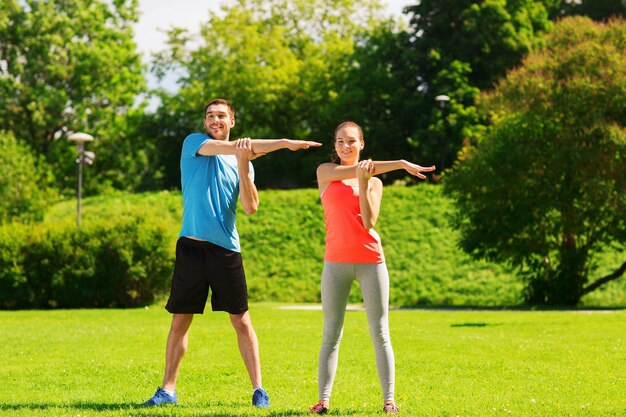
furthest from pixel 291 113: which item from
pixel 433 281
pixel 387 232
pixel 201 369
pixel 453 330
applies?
pixel 201 369

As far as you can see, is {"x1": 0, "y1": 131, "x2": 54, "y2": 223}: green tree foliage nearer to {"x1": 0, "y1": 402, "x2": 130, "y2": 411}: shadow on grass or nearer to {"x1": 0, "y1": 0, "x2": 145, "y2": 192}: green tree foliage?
{"x1": 0, "y1": 0, "x2": 145, "y2": 192}: green tree foliage

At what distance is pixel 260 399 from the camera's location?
6.95 metres

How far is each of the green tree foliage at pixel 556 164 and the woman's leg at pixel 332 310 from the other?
52.9ft

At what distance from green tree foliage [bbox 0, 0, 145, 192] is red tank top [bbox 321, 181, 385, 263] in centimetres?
3849

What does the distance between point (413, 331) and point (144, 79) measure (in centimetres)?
3498

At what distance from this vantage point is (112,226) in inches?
933

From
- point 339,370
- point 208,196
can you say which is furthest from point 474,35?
point 208,196

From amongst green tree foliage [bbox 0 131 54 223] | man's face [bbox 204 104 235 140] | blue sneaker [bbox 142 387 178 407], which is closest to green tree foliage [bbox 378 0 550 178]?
green tree foliage [bbox 0 131 54 223]

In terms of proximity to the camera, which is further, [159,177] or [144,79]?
[159,177]

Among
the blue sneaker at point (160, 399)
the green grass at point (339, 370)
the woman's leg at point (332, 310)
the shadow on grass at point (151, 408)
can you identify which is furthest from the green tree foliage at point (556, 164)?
the blue sneaker at point (160, 399)

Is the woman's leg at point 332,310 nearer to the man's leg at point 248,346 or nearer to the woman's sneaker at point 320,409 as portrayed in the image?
the woman's sneaker at point 320,409

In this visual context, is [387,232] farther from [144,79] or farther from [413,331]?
[144,79]

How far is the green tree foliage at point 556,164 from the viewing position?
71.3 feet

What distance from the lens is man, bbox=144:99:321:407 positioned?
6.88 m
